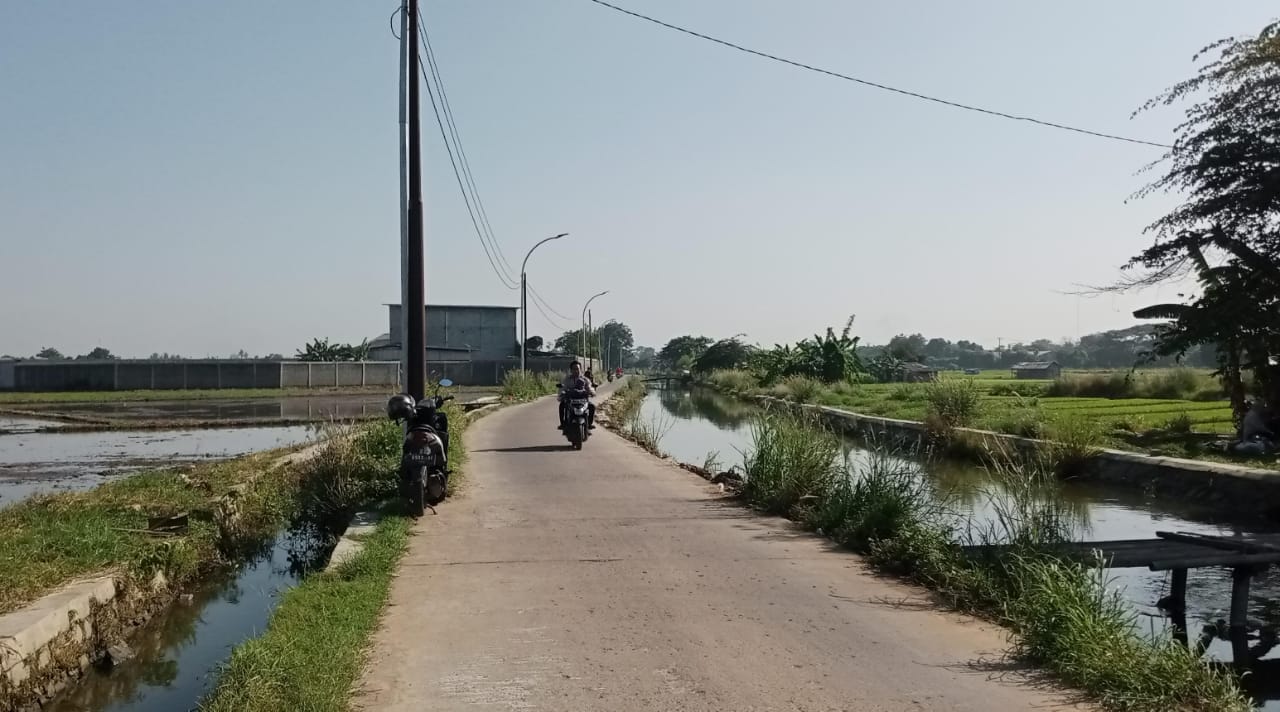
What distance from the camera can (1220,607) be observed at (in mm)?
8328

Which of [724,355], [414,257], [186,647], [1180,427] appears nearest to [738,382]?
[724,355]

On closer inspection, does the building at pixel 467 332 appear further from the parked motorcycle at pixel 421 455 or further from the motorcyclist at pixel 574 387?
the parked motorcycle at pixel 421 455

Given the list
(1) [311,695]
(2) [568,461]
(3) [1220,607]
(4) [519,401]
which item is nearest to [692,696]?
(1) [311,695]

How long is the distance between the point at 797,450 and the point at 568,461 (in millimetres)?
5486

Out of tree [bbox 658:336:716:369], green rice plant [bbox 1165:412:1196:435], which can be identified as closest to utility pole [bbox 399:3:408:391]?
green rice plant [bbox 1165:412:1196:435]

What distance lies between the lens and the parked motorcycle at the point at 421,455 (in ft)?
33.7

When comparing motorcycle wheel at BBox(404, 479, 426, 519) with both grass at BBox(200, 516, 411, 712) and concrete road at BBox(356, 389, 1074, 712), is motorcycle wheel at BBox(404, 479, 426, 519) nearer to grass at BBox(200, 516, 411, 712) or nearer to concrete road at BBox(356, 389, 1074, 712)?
concrete road at BBox(356, 389, 1074, 712)

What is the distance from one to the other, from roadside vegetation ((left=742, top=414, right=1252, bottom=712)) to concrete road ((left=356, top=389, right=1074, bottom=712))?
0.28 meters

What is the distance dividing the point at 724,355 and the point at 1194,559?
2982 inches

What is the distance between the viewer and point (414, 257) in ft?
40.6

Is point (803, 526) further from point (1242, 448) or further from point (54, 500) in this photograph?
point (1242, 448)

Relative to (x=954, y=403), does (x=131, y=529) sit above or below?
below

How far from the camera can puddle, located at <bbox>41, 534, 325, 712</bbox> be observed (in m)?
6.23

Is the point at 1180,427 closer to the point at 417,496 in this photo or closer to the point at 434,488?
the point at 434,488
